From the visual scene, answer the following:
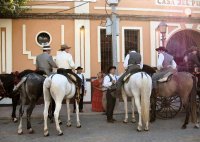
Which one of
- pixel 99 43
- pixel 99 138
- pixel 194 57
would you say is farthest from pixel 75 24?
pixel 99 138

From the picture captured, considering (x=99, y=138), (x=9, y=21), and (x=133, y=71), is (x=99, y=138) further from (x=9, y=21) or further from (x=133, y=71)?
(x=9, y=21)

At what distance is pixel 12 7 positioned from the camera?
1658 centimetres

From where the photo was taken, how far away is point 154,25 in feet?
66.6

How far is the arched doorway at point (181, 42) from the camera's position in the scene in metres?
20.9

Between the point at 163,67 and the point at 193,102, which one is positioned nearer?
the point at 193,102

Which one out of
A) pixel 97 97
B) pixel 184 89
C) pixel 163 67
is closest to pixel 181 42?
pixel 97 97

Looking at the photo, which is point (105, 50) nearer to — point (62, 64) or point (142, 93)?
point (62, 64)

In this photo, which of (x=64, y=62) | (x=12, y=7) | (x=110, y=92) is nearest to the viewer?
(x=64, y=62)

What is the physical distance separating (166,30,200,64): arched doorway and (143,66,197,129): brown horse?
8.77m

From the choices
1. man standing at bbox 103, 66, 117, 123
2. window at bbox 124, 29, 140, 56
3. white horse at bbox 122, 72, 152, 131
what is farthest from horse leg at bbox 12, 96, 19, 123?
window at bbox 124, 29, 140, 56

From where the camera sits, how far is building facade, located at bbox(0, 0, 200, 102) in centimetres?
1872

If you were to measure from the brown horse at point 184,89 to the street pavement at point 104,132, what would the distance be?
0.47 m

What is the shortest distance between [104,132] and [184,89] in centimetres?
265

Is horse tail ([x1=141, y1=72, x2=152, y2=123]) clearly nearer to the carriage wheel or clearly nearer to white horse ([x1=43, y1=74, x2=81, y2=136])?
white horse ([x1=43, y1=74, x2=81, y2=136])
